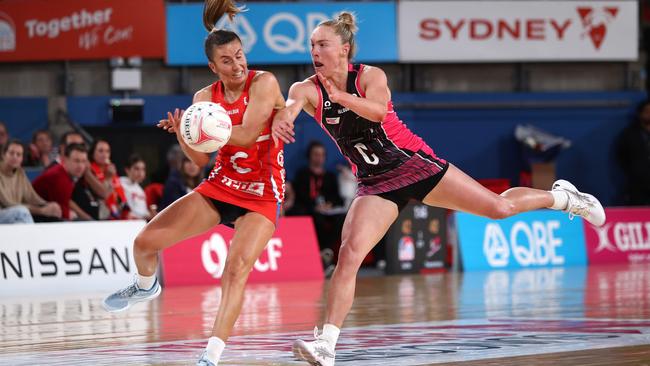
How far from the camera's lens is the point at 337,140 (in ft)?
21.8

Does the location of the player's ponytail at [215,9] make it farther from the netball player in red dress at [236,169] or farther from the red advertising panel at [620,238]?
the red advertising panel at [620,238]

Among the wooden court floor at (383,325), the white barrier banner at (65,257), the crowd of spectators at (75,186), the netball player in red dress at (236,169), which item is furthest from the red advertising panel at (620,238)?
the netball player in red dress at (236,169)

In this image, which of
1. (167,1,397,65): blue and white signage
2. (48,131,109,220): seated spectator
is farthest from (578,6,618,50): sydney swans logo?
(48,131,109,220): seated spectator

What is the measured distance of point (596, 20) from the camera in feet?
61.2

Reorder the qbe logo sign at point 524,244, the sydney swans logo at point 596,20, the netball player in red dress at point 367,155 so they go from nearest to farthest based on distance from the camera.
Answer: the netball player in red dress at point 367,155, the qbe logo sign at point 524,244, the sydney swans logo at point 596,20

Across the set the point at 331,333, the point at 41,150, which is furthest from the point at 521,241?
the point at 331,333

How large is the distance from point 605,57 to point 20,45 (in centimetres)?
965

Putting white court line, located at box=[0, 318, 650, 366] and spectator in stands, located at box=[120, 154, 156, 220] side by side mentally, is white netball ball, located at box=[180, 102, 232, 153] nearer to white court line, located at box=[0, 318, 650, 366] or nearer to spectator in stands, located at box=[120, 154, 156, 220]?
white court line, located at box=[0, 318, 650, 366]

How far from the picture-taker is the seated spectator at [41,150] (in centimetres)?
1471

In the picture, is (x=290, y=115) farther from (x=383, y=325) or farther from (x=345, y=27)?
(x=383, y=325)

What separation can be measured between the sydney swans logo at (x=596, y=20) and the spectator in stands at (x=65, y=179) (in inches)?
372

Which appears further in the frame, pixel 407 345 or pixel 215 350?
pixel 407 345

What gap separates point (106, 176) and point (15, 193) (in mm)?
1440

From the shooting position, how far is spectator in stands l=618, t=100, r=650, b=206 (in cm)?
1833
